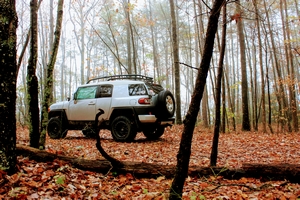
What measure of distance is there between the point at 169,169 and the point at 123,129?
3.55m

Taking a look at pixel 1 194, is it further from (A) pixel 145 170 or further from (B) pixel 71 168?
(A) pixel 145 170

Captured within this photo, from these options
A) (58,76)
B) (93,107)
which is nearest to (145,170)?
(93,107)

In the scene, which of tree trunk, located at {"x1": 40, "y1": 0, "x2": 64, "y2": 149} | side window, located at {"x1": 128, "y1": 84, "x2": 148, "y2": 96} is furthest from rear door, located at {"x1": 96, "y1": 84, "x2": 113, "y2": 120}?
tree trunk, located at {"x1": 40, "y1": 0, "x2": 64, "y2": 149}

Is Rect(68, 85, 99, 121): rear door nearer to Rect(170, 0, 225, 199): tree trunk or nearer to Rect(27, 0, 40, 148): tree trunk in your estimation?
Rect(27, 0, 40, 148): tree trunk

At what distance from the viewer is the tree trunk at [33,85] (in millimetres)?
4453

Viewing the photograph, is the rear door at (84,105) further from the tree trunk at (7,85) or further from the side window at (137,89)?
the tree trunk at (7,85)

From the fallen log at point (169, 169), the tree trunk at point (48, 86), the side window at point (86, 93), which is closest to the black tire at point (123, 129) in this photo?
the side window at point (86, 93)

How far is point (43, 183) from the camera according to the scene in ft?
10.6

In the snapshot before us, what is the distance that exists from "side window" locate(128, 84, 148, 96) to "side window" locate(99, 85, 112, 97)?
2.56 ft

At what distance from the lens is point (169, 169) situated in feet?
13.0

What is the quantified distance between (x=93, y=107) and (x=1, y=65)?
4794 mm

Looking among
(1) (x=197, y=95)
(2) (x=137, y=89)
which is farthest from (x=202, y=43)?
(1) (x=197, y=95)

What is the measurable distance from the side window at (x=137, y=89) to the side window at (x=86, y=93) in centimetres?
148

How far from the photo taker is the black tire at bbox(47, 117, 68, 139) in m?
8.09
